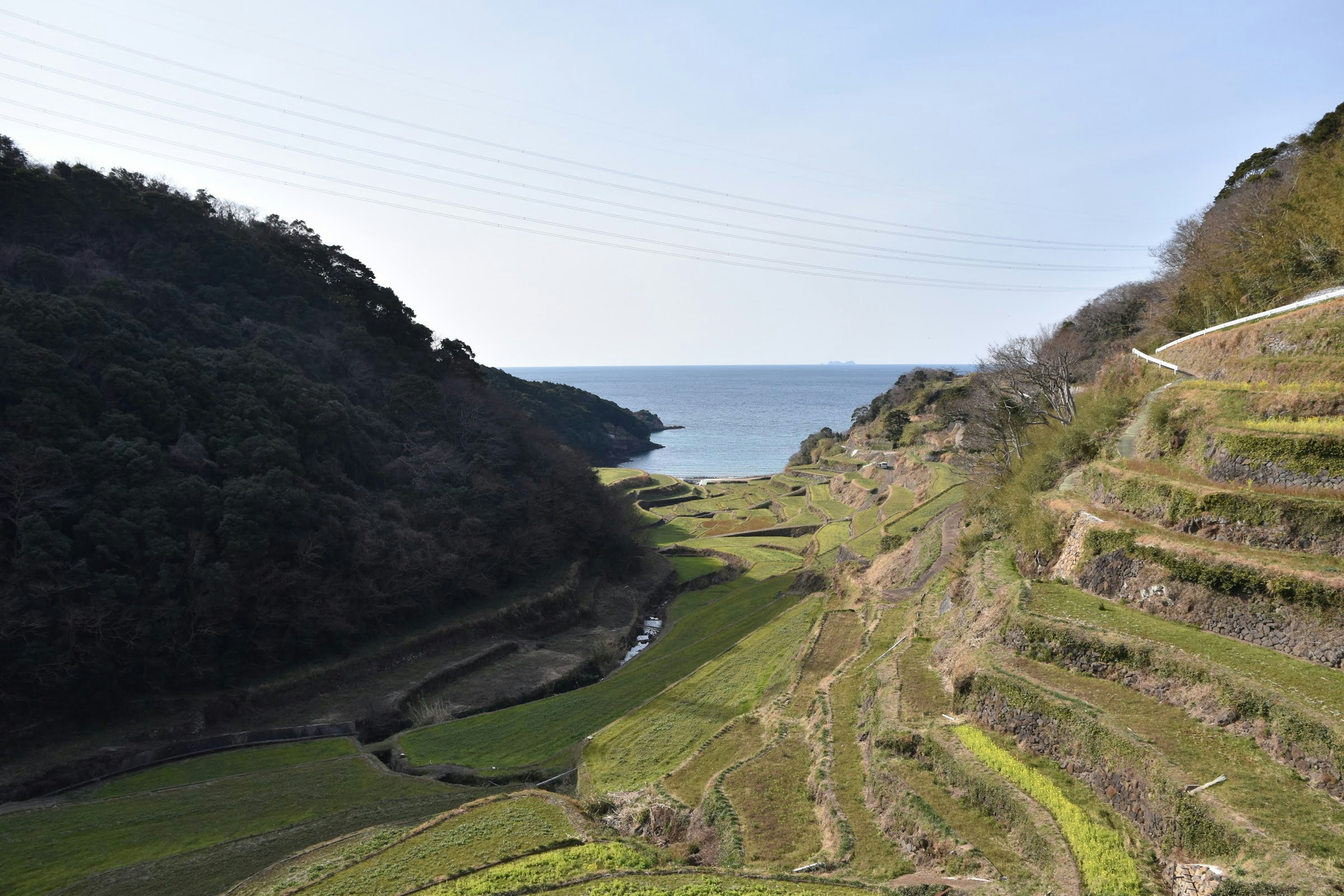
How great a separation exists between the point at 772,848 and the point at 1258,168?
1952 inches

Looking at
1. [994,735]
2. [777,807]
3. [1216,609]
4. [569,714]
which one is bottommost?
[569,714]

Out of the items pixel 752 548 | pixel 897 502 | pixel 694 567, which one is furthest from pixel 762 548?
pixel 897 502

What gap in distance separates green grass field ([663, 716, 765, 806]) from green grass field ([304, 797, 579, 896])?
9.86 feet

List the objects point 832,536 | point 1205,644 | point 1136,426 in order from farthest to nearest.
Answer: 1. point 832,536
2. point 1136,426
3. point 1205,644

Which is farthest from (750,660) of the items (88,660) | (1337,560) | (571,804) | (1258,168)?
(1258,168)

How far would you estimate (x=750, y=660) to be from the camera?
96.7 ft

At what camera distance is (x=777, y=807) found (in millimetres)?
16234

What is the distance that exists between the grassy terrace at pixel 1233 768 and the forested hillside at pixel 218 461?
96.2ft

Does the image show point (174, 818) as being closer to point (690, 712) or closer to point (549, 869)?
point (549, 869)

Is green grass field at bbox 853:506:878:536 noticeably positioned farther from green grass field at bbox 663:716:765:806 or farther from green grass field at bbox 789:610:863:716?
green grass field at bbox 663:716:765:806

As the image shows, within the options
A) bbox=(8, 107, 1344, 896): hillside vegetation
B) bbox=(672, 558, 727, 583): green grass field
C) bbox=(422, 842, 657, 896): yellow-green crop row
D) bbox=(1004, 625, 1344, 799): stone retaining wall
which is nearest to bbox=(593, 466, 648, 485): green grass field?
bbox=(672, 558, 727, 583): green grass field

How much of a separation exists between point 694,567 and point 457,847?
3948cm

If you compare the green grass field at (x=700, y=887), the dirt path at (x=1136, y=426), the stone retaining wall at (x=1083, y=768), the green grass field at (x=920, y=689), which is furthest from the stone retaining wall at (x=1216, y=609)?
the green grass field at (x=700, y=887)

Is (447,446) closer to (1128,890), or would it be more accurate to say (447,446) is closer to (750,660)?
(750,660)
